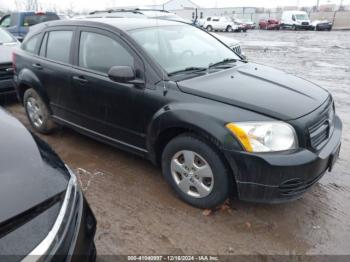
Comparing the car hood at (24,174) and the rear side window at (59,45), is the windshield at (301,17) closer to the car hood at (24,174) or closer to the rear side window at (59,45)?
the rear side window at (59,45)

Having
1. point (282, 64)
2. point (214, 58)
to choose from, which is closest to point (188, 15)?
point (282, 64)

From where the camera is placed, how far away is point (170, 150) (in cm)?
298

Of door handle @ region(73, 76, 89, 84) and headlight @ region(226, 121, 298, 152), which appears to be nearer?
headlight @ region(226, 121, 298, 152)

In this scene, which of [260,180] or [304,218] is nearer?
[260,180]

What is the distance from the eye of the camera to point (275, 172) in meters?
2.47

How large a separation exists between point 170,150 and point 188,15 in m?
51.2

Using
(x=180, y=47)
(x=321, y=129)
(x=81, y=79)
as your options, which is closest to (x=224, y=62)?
(x=180, y=47)

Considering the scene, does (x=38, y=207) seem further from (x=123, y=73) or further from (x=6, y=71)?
(x=6, y=71)

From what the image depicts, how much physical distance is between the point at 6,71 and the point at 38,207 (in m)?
5.03

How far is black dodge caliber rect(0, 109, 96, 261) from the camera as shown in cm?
143

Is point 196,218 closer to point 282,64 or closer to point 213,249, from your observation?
point 213,249

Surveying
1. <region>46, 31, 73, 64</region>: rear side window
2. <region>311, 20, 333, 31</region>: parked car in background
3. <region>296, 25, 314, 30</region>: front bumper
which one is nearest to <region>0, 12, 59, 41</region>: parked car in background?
<region>46, 31, 73, 64</region>: rear side window

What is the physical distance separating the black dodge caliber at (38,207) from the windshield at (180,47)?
5.28ft

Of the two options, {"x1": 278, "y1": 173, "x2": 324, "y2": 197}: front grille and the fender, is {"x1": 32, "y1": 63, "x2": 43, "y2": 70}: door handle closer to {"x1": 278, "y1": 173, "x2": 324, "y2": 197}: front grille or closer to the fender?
the fender
